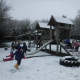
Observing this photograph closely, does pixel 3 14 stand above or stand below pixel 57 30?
above

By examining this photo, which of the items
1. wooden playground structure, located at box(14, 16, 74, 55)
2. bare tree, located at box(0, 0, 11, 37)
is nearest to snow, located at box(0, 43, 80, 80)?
wooden playground structure, located at box(14, 16, 74, 55)

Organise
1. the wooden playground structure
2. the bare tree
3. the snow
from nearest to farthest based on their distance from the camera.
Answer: the snow → the wooden playground structure → the bare tree

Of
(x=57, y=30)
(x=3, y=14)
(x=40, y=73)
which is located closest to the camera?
(x=40, y=73)

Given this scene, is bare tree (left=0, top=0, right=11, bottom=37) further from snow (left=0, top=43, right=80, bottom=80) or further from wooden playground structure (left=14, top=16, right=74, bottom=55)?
snow (left=0, top=43, right=80, bottom=80)

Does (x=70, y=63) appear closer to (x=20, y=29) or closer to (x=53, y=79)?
(x=53, y=79)

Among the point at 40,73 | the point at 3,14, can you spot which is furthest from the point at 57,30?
the point at 3,14

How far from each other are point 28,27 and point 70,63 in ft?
167

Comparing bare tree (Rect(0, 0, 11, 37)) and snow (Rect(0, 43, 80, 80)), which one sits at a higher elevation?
bare tree (Rect(0, 0, 11, 37))

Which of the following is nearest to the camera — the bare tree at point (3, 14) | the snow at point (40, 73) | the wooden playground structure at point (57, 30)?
the snow at point (40, 73)

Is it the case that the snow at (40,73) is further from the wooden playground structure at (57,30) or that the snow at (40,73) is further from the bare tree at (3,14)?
the bare tree at (3,14)

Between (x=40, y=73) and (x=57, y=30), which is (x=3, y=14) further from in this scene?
(x=40, y=73)

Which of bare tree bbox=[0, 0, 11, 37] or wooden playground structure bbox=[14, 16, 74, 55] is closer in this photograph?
wooden playground structure bbox=[14, 16, 74, 55]

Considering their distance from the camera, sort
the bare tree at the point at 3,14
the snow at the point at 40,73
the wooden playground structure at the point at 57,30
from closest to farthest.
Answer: the snow at the point at 40,73
the wooden playground structure at the point at 57,30
the bare tree at the point at 3,14

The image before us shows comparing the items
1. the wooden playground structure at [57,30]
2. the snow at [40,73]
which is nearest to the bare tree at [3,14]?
the wooden playground structure at [57,30]
